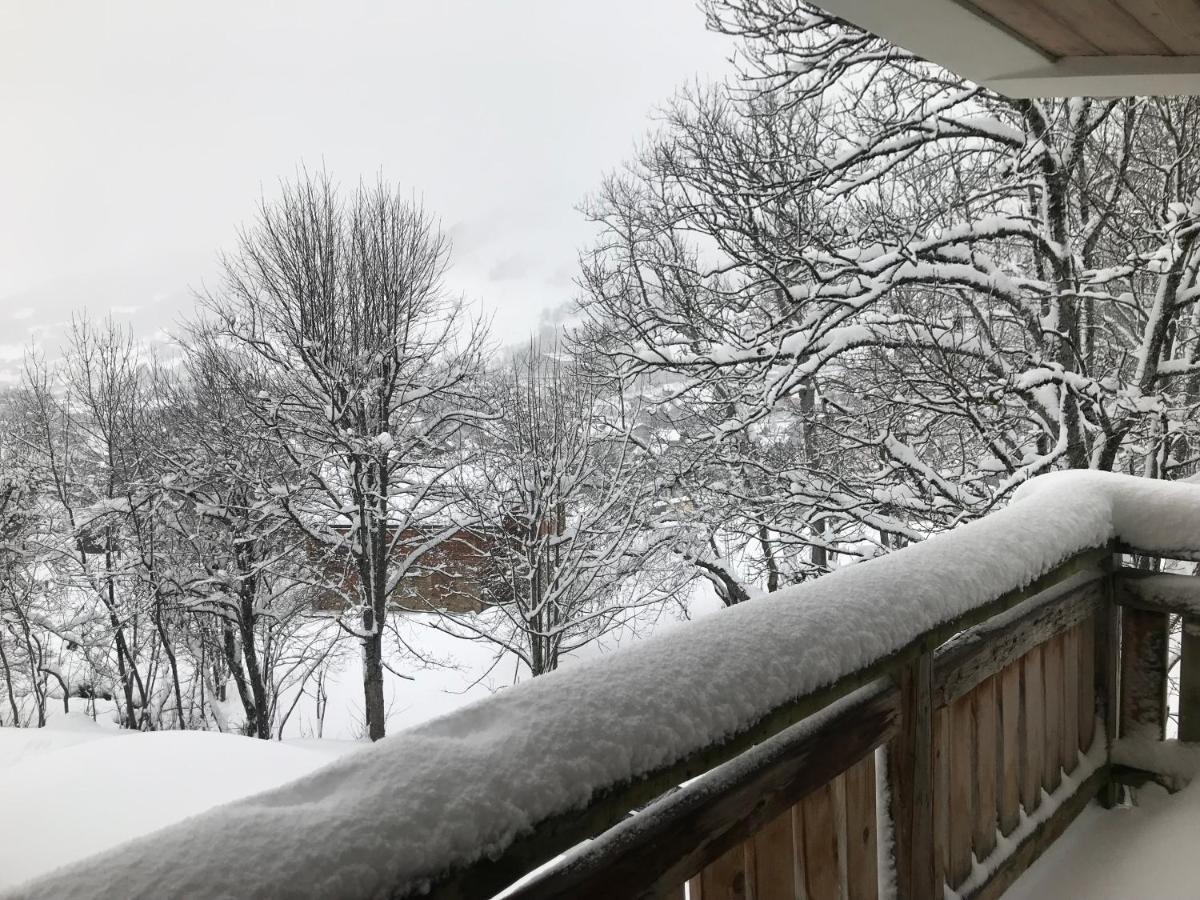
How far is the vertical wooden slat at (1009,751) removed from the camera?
2.12 m

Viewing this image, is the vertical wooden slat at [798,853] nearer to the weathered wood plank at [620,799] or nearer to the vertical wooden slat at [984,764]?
the weathered wood plank at [620,799]

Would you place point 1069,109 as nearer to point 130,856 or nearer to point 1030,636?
point 1030,636

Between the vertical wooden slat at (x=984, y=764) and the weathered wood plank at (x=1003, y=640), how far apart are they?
7 centimetres

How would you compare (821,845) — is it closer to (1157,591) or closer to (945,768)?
(945,768)

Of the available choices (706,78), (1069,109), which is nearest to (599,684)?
(1069,109)

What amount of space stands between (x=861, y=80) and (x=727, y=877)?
36.4ft

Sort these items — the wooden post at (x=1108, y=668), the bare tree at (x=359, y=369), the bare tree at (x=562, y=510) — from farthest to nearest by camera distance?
the bare tree at (x=359, y=369) → the bare tree at (x=562, y=510) → the wooden post at (x=1108, y=668)

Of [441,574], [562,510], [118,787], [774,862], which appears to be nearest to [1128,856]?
[774,862]

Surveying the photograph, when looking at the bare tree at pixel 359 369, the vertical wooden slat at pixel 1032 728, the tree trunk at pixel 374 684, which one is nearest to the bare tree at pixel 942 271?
the vertical wooden slat at pixel 1032 728

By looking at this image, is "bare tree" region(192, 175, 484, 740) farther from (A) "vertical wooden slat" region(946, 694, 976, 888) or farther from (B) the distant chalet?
(A) "vertical wooden slat" region(946, 694, 976, 888)

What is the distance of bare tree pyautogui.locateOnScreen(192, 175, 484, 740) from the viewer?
616 inches

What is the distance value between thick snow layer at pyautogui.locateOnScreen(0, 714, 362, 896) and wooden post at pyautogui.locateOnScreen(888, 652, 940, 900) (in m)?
3.45

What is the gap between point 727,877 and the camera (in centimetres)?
126

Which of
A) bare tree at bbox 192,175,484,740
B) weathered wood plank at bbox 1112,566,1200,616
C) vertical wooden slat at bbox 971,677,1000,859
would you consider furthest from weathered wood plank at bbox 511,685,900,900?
bare tree at bbox 192,175,484,740
